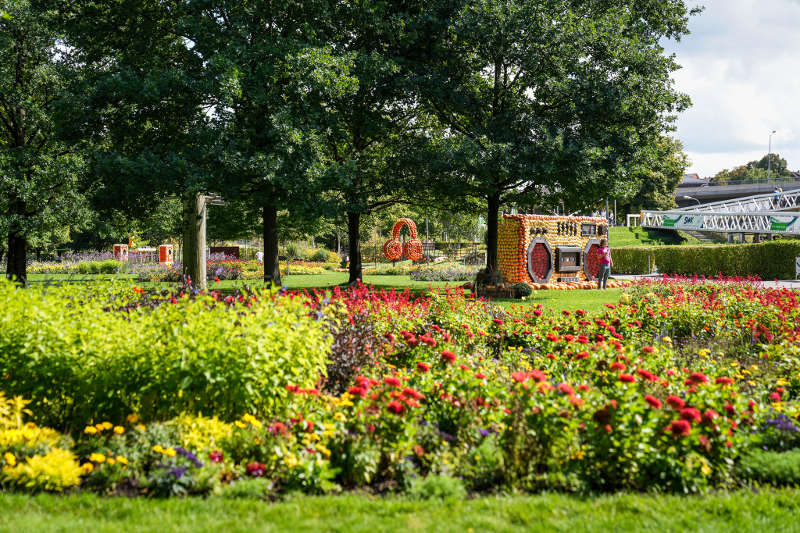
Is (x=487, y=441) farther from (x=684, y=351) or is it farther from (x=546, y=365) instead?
(x=684, y=351)

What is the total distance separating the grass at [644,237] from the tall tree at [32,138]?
3996 cm

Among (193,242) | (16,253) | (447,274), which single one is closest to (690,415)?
(193,242)

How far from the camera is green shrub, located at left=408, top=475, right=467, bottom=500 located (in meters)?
3.50

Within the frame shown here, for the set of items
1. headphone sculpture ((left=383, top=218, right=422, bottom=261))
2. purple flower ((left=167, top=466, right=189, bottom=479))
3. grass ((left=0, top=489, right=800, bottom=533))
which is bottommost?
grass ((left=0, top=489, right=800, bottom=533))

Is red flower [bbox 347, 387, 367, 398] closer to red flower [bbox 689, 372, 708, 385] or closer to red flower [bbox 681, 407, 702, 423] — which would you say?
red flower [bbox 681, 407, 702, 423]

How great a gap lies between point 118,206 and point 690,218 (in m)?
47.7

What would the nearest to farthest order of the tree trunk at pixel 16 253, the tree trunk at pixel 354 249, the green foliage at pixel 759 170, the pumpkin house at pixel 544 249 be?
1. the tree trunk at pixel 16 253
2. the pumpkin house at pixel 544 249
3. the tree trunk at pixel 354 249
4. the green foliage at pixel 759 170

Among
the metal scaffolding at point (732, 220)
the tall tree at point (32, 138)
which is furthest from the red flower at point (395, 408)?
the metal scaffolding at point (732, 220)

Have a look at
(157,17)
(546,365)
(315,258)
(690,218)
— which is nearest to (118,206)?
(157,17)

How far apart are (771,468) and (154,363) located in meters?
4.32

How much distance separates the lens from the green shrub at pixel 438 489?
11.5 ft

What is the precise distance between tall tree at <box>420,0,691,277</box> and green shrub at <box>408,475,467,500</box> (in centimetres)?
1189

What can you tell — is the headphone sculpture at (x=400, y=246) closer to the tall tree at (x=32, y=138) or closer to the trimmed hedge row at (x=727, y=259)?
the trimmed hedge row at (x=727, y=259)

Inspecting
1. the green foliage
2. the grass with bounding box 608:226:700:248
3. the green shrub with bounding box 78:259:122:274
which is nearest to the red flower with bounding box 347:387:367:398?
the green shrub with bounding box 78:259:122:274
